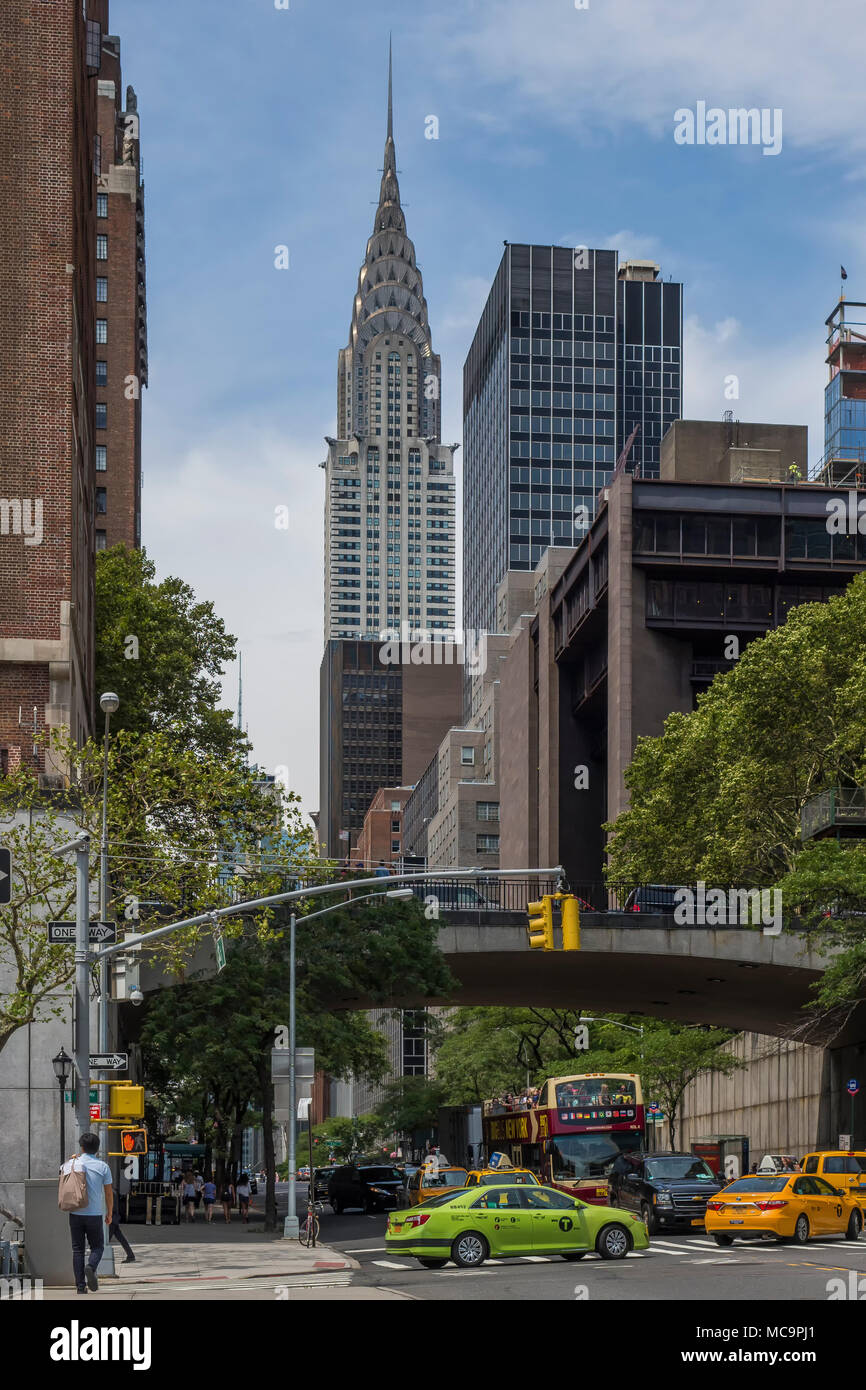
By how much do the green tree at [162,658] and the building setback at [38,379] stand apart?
13562mm

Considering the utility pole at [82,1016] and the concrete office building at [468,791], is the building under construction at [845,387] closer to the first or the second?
the concrete office building at [468,791]

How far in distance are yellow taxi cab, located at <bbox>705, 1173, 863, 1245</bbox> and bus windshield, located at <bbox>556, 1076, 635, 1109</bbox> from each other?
10.4 m

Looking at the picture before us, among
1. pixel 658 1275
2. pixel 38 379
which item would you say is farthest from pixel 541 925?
pixel 38 379

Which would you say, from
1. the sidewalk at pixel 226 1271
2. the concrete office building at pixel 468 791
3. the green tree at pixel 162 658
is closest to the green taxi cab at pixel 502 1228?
the sidewalk at pixel 226 1271

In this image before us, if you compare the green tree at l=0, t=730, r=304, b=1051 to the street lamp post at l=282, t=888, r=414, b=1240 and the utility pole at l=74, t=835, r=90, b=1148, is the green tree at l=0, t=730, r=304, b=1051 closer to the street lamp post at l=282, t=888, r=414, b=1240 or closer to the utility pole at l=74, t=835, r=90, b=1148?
the street lamp post at l=282, t=888, r=414, b=1240

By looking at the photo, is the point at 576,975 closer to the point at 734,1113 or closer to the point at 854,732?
the point at 854,732

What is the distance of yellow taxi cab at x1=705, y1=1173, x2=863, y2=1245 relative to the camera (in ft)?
103

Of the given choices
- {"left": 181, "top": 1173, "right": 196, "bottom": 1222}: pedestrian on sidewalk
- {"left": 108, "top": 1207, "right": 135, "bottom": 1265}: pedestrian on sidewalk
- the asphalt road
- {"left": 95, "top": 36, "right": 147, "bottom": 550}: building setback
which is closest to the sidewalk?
{"left": 108, "top": 1207, "right": 135, "bottom": 1265}: pedestrian on sidewalk

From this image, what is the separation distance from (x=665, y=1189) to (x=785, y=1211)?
8445 mm

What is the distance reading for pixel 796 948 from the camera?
49.9 meters

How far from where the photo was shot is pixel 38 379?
45.8 meters
